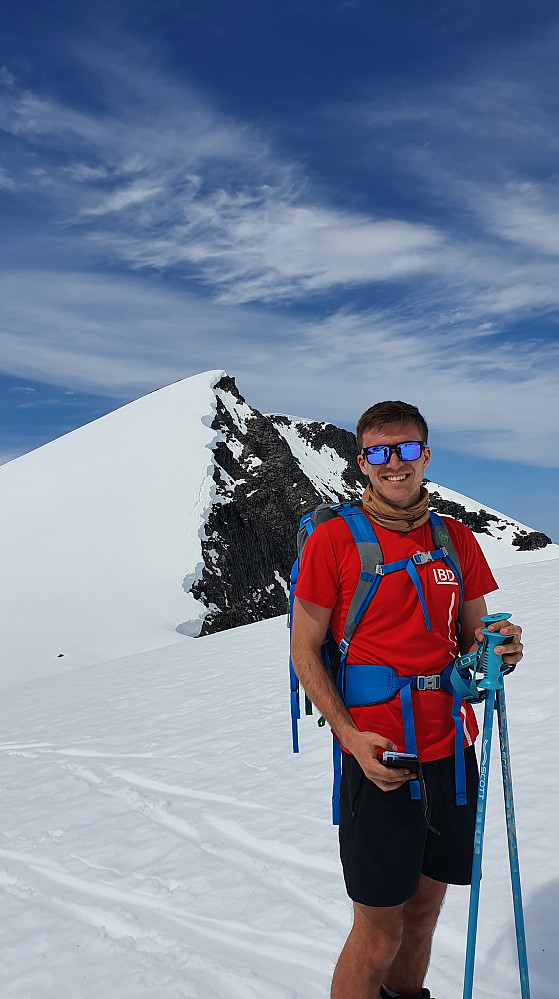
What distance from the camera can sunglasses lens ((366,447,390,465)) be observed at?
8.71ft

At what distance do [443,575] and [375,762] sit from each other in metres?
0.76

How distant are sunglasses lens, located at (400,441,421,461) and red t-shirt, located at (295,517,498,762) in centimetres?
31

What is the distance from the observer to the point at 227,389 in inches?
2482

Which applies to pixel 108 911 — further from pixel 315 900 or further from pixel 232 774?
pixel 232 774

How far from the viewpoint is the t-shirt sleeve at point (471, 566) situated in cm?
276

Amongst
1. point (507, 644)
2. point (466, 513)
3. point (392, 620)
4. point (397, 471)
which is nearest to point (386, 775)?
point (392, 620)

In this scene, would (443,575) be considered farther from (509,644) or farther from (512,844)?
(512,844)

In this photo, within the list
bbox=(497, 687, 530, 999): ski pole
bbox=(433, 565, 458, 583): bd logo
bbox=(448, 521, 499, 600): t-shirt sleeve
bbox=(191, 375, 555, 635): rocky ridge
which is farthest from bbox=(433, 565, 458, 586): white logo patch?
bbox=(191, 375, 555, 635): rocky ridge

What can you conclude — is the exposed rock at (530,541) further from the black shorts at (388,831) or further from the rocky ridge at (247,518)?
the black shorts at (388,831)

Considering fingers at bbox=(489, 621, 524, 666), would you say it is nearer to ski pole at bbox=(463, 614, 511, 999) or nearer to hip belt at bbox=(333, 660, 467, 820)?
ski pole at bbox=(463, 614, 511, 999)

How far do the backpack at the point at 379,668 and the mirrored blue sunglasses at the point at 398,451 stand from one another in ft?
0.70

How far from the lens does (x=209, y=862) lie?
5.30 meters

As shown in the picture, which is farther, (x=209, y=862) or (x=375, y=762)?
(x=209, y=862)

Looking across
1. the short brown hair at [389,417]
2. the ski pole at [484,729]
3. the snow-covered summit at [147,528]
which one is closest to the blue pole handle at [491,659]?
the ski pole at [484,729]
